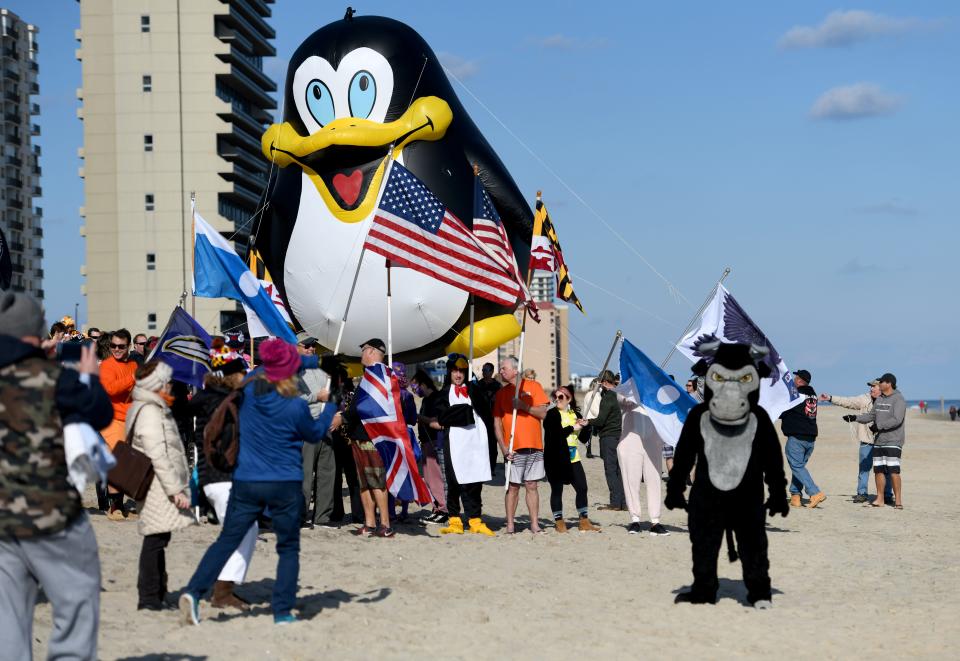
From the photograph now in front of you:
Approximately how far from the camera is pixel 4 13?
95.4 metres

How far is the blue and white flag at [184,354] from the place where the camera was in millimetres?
12234

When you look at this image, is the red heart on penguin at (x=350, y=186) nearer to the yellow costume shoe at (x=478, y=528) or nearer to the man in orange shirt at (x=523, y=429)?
the man in orange shirt at (x=523, y=429)

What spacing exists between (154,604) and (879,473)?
11591mm

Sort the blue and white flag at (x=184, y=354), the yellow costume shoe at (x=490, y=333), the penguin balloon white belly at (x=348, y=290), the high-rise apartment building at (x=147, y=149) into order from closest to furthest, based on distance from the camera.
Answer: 1. the blue and white flag at (x=184, y=354)
2. the penguin balloon white belly at (x=348, y=290)
3. the yellow costume shoe at (x=490, y=333)
4. the high-rise apartment building at (x=147, y=149)

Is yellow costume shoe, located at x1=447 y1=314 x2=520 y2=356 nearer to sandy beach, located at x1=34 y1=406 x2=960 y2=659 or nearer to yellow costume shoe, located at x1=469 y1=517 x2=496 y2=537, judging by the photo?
sandy beach, located at x1=34 y1=406 x2=960 y2=659

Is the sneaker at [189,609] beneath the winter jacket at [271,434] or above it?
beneath

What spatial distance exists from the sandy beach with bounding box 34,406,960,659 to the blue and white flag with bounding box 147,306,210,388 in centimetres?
146

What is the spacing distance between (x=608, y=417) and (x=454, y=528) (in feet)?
12.1

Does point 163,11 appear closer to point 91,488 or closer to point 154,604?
point 91,488

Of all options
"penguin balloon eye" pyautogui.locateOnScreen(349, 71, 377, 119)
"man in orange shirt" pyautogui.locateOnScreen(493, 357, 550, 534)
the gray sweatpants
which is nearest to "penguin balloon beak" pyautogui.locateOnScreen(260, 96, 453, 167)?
"penguin balloon eye" pyautogui.locateOnScreen(349, 71, 377, 119)

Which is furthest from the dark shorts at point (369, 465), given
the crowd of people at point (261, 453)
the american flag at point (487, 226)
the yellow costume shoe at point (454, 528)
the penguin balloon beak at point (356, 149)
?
the penguin balloon beak at point (356, 149)

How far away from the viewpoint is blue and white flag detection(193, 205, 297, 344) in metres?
12.8

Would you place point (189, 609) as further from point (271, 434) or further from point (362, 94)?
point (362, 94)

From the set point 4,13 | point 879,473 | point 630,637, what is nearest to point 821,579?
point 630,637
